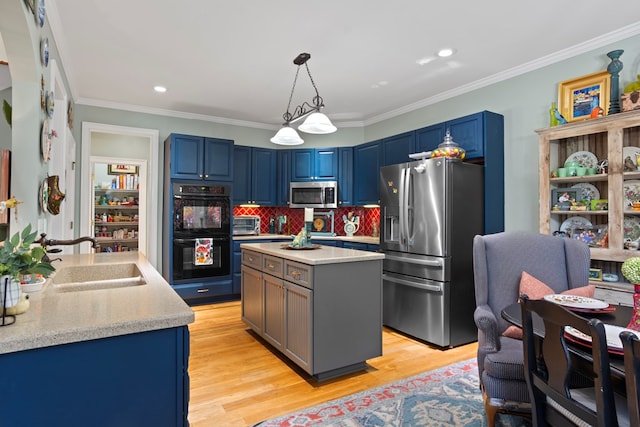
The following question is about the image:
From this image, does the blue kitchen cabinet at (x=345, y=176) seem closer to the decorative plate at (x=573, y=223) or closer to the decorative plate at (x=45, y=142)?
the decorative plate at (x=573, y=223)

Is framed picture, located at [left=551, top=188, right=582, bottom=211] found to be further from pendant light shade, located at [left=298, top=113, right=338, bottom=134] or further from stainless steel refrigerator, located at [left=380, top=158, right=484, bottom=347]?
pendant light shade, located at [left=298, top=113, right=338, bottom=134]

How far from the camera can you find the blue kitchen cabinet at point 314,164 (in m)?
5.46

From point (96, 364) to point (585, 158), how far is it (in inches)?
139

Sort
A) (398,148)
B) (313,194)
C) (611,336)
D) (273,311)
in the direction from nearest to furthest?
(611,336) → (273,311) → (398,148) → (313,194)

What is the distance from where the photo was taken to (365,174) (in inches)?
201

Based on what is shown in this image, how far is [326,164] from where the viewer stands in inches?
216

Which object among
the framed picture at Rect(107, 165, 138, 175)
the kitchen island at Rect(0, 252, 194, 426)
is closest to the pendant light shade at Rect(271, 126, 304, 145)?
the kitchen island at Rect(0, 252, 194, 426)

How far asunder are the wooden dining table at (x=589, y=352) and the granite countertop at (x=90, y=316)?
1289 mm

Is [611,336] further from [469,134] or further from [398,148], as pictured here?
[398,148]

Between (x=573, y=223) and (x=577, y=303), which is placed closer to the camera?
(x=577, y=303)

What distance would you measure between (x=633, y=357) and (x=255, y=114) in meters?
5.01

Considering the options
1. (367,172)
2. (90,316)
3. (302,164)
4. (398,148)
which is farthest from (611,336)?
(302,164)

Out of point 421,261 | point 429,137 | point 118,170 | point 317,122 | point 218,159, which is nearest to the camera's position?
point 317,122

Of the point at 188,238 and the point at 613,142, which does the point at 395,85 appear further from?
the point at 188,238
